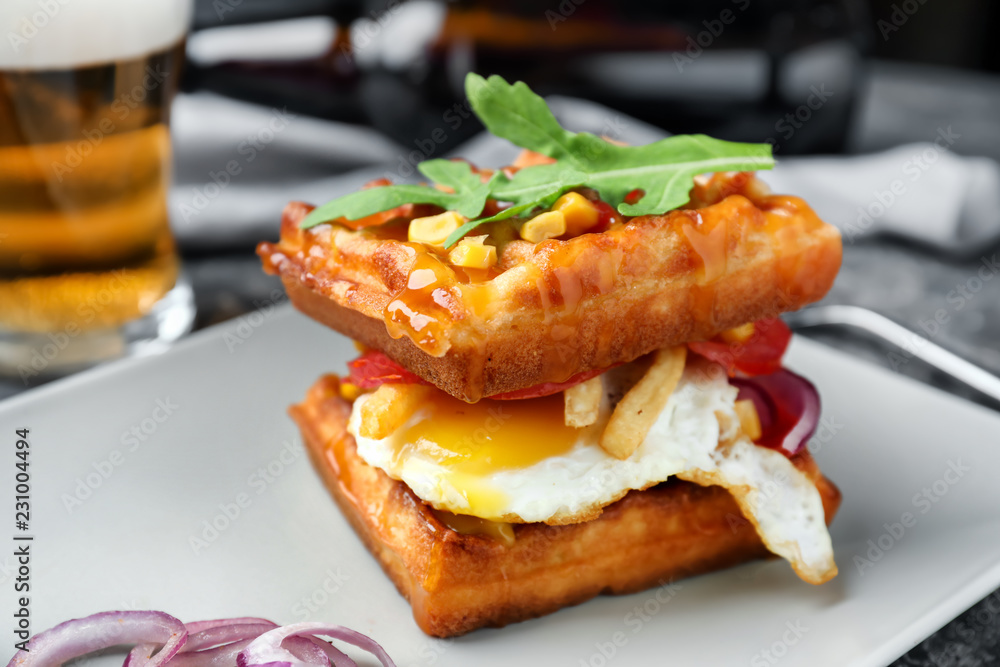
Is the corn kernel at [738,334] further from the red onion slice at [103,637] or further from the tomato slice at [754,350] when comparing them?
the red onion slice at [103,637]

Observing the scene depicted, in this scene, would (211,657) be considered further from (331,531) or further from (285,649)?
(331,531)

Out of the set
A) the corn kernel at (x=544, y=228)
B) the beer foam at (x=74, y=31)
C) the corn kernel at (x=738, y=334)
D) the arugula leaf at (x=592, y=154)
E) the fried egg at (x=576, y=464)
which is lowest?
the fried egg at (x=576, y=464)

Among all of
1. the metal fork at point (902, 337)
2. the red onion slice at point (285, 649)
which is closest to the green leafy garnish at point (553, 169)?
the red onion slice at point (285, 649)

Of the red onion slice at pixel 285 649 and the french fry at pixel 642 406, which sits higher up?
the french fry at pixel 642 406

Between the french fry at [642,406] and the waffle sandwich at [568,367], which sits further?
the french fry at [642,406]

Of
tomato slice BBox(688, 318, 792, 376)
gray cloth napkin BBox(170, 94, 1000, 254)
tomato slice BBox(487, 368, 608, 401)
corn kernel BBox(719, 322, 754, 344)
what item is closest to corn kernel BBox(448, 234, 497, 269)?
tomato slice BBox(487, 368, 608, 401)

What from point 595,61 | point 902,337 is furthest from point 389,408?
point 595,61

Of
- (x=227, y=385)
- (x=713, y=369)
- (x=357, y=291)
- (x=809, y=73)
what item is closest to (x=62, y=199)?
(x=227, y=385)
